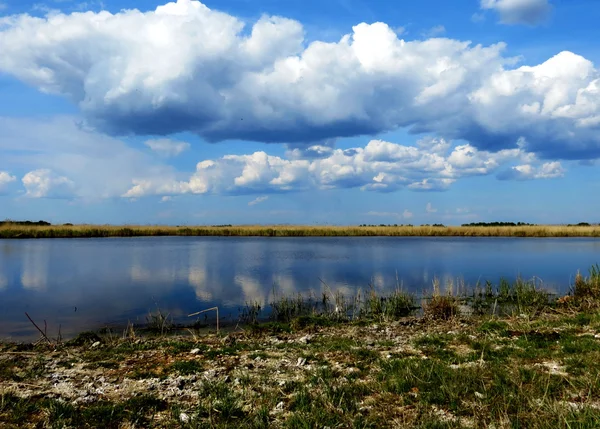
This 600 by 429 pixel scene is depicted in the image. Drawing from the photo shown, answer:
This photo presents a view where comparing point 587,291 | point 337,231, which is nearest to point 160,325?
point 587,291

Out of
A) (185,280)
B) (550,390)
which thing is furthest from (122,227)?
(550,390)

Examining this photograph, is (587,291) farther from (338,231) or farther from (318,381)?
(338,231)

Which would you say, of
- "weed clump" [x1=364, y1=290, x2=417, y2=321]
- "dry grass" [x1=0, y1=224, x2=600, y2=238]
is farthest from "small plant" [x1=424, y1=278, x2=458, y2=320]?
"dry grass" [x1=0, y1=224, x2=600, y2=238]

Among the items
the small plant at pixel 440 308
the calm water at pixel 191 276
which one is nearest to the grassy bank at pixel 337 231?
the calm water at pixel 191 276

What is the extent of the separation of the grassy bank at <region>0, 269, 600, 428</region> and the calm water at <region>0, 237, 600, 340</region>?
6.20 meters

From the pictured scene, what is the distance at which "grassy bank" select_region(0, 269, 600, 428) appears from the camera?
18.7ft

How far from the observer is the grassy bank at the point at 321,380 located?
5.71m

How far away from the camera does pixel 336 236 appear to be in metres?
72.2

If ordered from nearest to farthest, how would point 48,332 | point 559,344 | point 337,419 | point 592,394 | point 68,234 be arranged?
point 337,419, point 592,394, point 559,344, point 48,332, point 68,234

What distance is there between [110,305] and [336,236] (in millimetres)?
55968

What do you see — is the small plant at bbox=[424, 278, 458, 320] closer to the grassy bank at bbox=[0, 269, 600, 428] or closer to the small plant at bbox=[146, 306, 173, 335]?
the grassy bank at bbox=[0, 269, 600, 428]

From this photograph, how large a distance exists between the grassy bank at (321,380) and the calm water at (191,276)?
244 inches

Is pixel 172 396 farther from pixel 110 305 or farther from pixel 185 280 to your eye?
pixel 185 280

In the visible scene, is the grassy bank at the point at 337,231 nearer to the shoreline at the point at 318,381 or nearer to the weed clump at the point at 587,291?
the weed clump at the point at 587,291
